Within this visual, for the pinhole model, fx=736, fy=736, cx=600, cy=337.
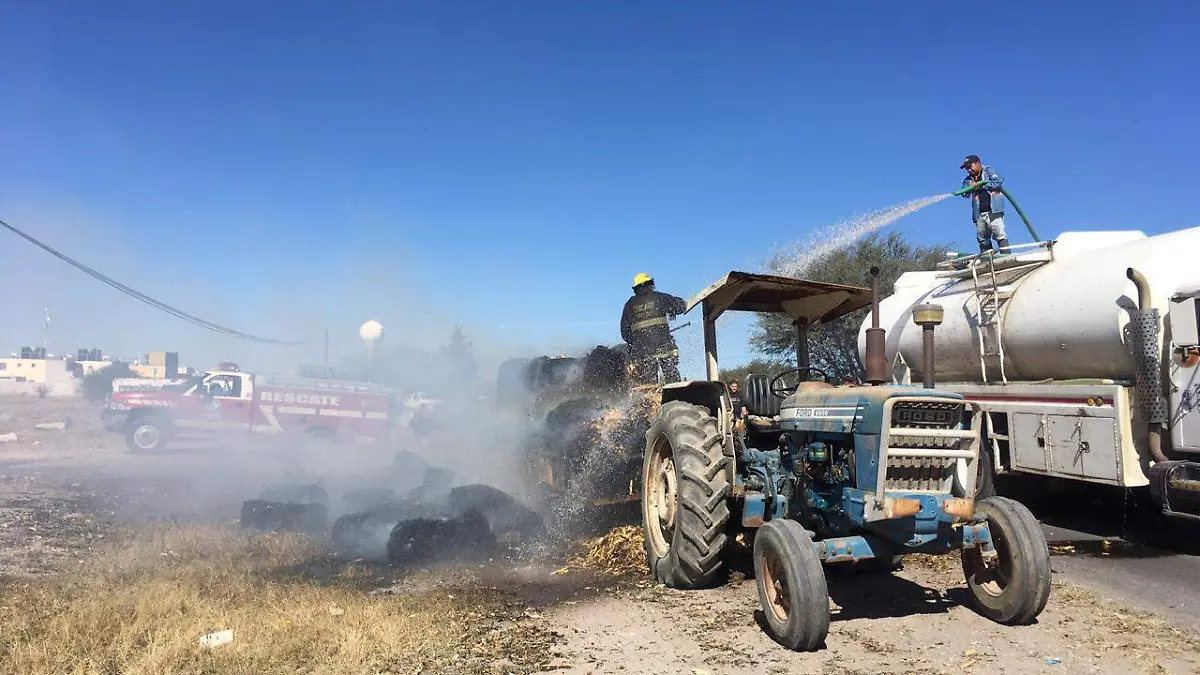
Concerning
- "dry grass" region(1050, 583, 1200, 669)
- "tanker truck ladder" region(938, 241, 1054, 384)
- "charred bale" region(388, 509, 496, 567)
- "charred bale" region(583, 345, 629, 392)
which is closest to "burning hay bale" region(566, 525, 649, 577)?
"charred bale" region(388, 509, 496, 567)

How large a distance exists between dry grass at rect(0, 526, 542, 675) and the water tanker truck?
418 centimetres

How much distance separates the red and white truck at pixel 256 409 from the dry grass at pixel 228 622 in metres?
12.6

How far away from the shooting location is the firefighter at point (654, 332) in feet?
29.5

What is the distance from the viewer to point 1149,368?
7008 millimetres

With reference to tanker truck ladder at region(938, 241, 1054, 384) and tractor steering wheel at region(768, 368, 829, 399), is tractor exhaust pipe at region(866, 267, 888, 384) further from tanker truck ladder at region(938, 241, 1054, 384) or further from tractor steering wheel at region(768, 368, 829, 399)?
tanker truck ladder at region(938, 241, 1054, 384)

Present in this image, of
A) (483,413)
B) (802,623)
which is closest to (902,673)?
(802,623)

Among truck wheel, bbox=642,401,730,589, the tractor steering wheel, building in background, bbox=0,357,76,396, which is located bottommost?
truck wheel, bbox=642,401,730,589

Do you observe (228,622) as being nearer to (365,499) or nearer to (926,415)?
(926,415)

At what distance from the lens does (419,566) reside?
6.82 meters

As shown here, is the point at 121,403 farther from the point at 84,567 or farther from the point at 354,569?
the point at 354,569

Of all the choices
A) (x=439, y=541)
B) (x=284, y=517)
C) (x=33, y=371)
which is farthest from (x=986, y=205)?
(x=33, y=371)

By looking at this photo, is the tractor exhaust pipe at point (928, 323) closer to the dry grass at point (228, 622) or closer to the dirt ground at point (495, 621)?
the dirt ground at point (495, 621)

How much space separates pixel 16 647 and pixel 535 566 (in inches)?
150

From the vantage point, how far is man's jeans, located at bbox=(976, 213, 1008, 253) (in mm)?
9766
